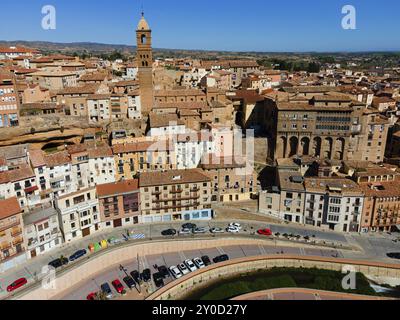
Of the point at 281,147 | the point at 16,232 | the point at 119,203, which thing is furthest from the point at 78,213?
the point at 281,147

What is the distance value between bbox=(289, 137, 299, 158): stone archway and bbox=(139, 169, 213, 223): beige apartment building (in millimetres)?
20097

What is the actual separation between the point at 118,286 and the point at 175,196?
1544 cm

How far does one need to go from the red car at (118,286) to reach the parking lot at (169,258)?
0.43 m

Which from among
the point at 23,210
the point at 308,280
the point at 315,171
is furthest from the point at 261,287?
the point at 23,210

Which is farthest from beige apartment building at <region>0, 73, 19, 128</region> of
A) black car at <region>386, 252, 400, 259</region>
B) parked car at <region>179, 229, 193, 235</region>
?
black car at <region>386, 252, 400, 259</region>

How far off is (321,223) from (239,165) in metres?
15.1

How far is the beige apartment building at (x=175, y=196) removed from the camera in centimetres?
4681

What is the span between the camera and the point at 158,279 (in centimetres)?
3712

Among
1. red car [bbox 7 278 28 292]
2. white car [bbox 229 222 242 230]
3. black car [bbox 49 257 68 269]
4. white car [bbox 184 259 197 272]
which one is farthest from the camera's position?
white car [bbox 229 222 242 230]

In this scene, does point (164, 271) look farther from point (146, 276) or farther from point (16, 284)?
point (16, 284)

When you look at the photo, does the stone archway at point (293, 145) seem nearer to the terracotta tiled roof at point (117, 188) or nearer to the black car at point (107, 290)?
the terracotta tiled roof at point (117, 188)

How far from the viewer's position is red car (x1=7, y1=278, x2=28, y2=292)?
3412 cm

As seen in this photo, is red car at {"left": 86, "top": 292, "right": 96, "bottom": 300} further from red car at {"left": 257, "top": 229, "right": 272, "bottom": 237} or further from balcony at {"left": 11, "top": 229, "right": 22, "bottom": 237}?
red car at {"left": 257, "top": 229, "right": 272, "bottom": 237}

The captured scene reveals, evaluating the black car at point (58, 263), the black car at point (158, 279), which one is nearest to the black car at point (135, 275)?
the black car at point (158, 279)
